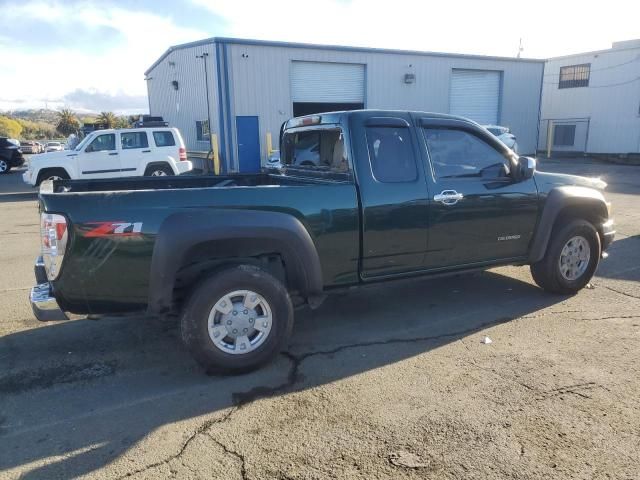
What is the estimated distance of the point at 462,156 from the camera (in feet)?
15.2

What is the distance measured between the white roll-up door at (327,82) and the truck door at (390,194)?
16.5m

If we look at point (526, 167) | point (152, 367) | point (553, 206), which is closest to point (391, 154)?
point (526, 167)

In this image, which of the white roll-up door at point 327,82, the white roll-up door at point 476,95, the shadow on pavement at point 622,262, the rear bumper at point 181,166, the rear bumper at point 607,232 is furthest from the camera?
the white roll-up door at point 476,95

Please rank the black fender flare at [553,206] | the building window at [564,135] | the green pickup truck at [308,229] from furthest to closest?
the building window at [564,135], the black fender flare at [553,206], the green pickup truck at [308,229]

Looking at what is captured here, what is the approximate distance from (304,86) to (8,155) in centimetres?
1458

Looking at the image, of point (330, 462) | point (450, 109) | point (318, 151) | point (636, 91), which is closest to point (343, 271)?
point (318, 151)

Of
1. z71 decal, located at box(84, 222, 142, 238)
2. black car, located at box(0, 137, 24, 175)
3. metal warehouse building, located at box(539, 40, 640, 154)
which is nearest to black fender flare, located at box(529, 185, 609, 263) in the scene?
z71 decal, located at box(84, 222, 142, 238)

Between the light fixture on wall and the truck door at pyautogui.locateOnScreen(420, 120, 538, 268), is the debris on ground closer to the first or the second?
the truck door at pyautogui.locateOnScreen(420, 120, 538, 268)

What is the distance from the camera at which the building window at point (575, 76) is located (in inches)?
1145

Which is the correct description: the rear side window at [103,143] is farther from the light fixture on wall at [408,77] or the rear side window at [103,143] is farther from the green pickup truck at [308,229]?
the light fixture on wall at [408,77]

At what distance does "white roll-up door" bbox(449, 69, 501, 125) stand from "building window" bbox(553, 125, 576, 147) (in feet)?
24.3

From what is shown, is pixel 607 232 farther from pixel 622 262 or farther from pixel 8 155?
pixel 8 155

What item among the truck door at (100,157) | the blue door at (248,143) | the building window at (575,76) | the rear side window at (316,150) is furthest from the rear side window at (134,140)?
the building window at (575,76)

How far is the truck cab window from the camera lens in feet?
14.6
